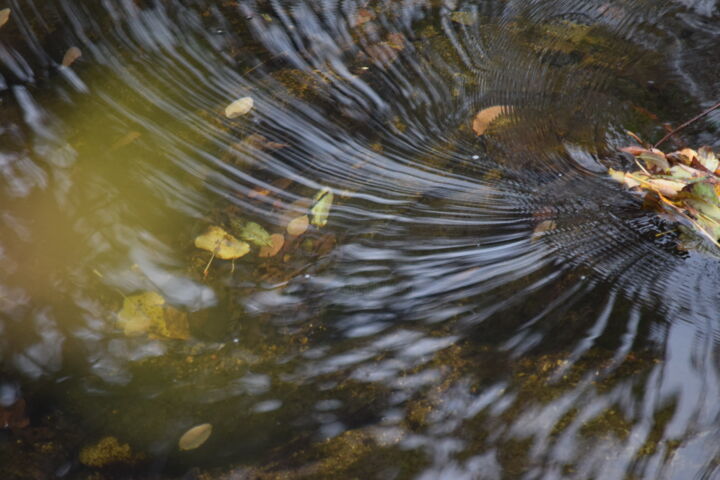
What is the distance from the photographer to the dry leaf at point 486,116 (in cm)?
267

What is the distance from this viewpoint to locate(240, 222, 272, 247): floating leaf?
2.32m

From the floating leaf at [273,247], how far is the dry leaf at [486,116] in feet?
3.53

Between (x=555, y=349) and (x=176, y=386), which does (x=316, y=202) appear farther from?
(x=555, y=349)

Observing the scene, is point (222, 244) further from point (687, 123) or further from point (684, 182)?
point (687, 123)

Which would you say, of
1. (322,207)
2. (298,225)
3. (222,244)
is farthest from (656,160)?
(222,244)

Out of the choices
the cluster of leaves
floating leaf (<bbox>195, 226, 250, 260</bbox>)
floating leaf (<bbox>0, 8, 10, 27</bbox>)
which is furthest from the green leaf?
floating leaf (<bbox>0, 8, 10, 27</bbox>)

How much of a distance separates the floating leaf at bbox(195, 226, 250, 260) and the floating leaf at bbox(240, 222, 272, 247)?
0.04 m

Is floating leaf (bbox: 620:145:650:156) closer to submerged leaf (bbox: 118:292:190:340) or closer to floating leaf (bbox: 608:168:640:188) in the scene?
floating leaf (bbox: 608:168:640:188)

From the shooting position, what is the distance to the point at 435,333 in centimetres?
198

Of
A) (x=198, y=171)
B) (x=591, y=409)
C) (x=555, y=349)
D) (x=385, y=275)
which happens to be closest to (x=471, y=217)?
(x=385, y=275)

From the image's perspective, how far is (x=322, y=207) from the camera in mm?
2426

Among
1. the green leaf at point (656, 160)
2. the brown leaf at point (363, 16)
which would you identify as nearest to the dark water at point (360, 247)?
the brown leaf at point (363, 16)

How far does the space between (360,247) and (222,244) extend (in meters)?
0.57

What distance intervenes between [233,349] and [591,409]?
1.22m
